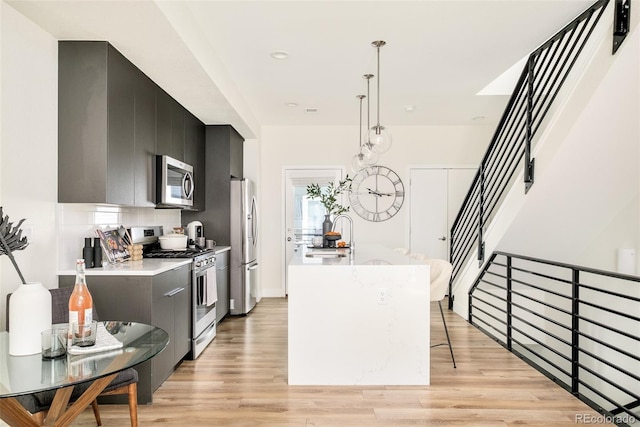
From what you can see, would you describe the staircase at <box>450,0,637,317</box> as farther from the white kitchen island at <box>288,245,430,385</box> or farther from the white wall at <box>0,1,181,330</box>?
the white wall at <box>0,1,181,330</box>

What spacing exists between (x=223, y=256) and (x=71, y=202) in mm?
2312

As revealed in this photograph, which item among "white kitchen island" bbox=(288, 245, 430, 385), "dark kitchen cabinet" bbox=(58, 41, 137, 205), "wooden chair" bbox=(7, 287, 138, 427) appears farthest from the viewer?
"white kitchen island" bbox=(288, 245, 430, 385)

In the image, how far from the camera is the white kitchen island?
3.08m

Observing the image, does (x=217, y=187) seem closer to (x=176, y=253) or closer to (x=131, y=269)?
(x=176, y=253)

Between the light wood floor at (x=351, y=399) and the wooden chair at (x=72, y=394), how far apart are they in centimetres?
36

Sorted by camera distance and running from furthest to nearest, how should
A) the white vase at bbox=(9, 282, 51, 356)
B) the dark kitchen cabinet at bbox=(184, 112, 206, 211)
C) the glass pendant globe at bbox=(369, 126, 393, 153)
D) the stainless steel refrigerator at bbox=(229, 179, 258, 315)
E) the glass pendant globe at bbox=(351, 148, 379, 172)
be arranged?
the stainless steel refrigerator at bbox=(229, 179, 258, 315) < the dark kitchen cabinet at bbox=(184, 112, 206, 211) < the glass pendant globe at bbox=(351, 148, 379, 172) < the glass pendant globe at bbox=(369, 126, 393, 153) < the white vase at bbox=(9, 282, 51, 356)

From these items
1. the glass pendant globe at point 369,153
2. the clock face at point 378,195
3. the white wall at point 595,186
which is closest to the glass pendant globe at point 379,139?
the glass pendant globe at point 369,153

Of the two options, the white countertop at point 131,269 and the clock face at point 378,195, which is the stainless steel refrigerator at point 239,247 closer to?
the white countertop at point 131,269

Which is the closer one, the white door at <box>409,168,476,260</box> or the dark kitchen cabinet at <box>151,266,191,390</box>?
the dark kitchen cabinet at <box>151,266,191,390</box>

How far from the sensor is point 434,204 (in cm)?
671

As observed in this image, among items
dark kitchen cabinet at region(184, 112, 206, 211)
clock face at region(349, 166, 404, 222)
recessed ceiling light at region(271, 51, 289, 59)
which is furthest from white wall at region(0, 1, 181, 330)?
clock face at region(349, 166, 404, 222)

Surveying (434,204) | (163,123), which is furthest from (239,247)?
A: (434,204)

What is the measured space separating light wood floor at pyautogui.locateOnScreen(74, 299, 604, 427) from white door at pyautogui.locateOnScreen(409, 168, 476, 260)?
2956 mm

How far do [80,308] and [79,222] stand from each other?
1.64 metres
